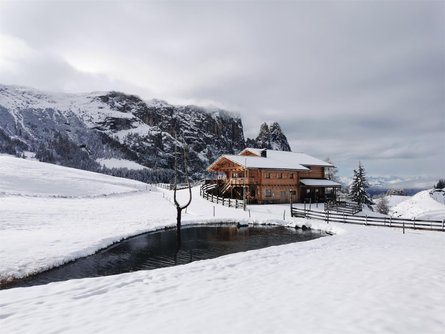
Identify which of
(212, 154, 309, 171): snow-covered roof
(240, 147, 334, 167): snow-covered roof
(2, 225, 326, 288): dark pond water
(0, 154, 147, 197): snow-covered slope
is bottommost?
(2, 225, 326, 288): dark pond water

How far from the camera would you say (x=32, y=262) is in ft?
40.9

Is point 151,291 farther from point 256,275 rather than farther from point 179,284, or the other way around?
point 256,275

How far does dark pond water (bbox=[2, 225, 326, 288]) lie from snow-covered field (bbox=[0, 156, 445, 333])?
1001 mm

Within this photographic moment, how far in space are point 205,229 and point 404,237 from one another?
1699 centimetres

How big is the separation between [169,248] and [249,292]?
11.0 m

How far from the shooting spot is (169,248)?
17.8 metres

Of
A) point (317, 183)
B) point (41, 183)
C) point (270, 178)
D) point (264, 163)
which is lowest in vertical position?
point (41, 183)

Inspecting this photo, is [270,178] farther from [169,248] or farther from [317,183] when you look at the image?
[169,248]

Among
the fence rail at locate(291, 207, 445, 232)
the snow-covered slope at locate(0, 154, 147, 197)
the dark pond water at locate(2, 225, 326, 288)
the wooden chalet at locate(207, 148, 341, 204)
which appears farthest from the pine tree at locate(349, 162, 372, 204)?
the snow-covered slope at locate(0, 154, 147, 197)

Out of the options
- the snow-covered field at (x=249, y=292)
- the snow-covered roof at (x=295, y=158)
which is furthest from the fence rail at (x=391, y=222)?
the snow-covered roof at (x=295, y=158)

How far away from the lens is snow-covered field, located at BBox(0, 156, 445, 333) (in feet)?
18.9

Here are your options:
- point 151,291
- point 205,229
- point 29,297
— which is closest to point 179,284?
point 151,291

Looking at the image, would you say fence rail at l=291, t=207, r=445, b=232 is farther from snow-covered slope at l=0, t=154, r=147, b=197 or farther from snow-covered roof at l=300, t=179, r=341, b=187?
snow-covered slope at l=0, t=154, r=147, b=197

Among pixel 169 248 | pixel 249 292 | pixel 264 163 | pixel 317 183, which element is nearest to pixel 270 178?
pixel 264 163
